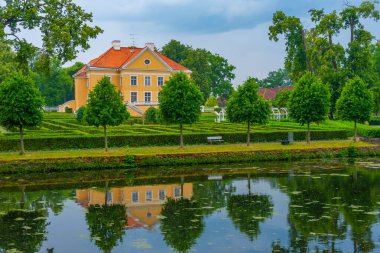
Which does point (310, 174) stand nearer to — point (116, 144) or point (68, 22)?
point (116, 144)

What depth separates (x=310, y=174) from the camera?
74.3 ft

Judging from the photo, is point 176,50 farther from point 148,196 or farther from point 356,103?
point 148,196

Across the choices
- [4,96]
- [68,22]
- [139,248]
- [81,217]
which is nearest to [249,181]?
[81,217]

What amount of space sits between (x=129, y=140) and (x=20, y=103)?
6831 millimetres

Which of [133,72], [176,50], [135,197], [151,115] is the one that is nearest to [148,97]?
[133,72]

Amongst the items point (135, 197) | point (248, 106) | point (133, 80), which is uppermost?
point (133, 80)

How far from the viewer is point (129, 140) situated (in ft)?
95.7

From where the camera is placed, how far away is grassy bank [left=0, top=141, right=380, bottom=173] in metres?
23.9

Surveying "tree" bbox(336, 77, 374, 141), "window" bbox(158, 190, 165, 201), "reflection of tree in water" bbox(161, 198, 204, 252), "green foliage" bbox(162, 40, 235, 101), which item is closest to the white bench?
"tree" bbox(336, 77, 374, 141)

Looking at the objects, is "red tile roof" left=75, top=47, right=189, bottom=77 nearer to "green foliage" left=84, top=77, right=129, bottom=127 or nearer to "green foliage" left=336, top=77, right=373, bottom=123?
"green foliage" left=336, top=77, right=373, bottom=123

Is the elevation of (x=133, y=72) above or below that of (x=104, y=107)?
above

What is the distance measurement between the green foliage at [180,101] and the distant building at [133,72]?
27300mm

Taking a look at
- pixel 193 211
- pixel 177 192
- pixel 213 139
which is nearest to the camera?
pixel 193 211

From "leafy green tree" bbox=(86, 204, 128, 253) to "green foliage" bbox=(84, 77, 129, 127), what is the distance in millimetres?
10677
